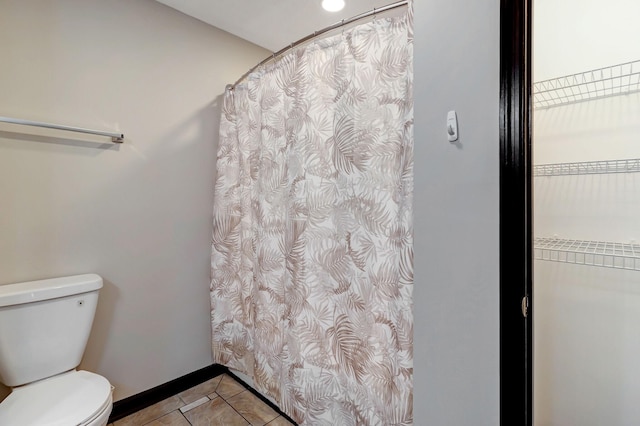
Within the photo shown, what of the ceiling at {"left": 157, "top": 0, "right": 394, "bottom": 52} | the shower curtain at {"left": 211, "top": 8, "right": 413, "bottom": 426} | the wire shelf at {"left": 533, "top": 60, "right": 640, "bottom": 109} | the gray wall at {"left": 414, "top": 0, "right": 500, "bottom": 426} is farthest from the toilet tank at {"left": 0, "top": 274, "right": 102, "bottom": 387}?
the wire shelf at {"left": 533, "top": 60, "right": 640, "bottom": 109}

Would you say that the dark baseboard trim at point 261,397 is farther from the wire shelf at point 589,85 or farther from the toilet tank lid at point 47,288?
the wire shelf at point 589,85

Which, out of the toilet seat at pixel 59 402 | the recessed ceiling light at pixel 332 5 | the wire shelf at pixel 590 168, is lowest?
the toilet seat at pixel 59 402

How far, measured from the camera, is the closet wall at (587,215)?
1.22 metres

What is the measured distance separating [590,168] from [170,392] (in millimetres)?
2585

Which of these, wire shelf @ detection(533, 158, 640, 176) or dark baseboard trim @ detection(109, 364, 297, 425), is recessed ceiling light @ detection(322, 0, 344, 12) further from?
dark baseboard trim @ detection(109, 364, 297, 425)

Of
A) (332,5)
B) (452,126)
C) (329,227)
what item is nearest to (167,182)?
(329,227)

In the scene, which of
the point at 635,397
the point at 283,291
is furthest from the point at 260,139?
the point at 635,397

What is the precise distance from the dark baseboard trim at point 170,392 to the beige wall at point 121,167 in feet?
0.14

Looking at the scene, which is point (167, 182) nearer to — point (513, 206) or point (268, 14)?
point (268, 14)

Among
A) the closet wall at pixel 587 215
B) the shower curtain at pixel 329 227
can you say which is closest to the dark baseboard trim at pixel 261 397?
the shower curtain at pixel 329 227

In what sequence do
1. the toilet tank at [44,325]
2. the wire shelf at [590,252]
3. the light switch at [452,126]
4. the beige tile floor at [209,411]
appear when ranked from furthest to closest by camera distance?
1. the beige tile floor at [209,411]
2. the toilet tank at [44,325]
3. the wire shelf at [590,252]
4. the light switch at [452,126]

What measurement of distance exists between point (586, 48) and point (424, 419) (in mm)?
1628

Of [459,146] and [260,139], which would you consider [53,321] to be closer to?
[260,139]

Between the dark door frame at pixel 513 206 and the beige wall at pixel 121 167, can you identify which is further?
the beige wall at pixel 121 167
